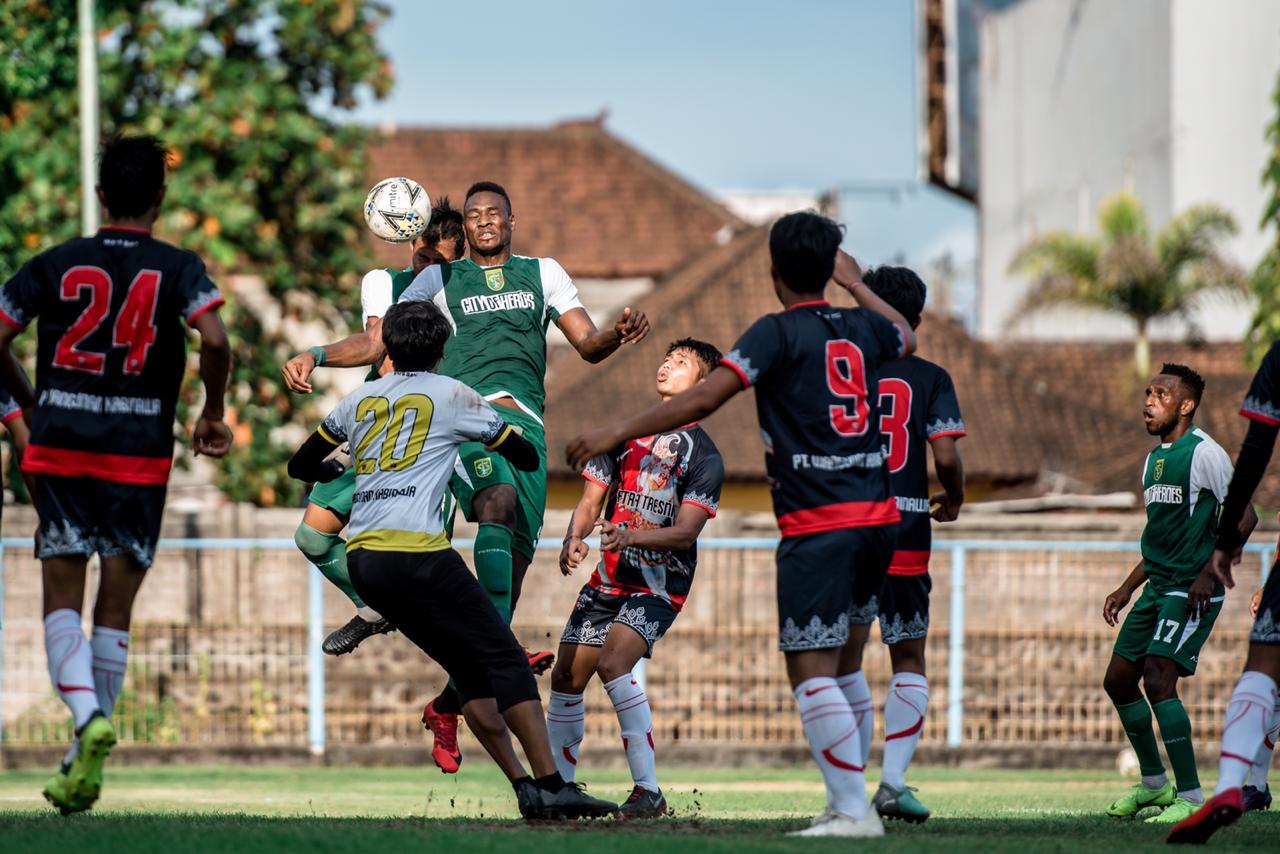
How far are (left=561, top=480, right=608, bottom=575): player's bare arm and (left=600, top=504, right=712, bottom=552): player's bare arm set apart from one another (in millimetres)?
118

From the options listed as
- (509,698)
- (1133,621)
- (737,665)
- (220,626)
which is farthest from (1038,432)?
(509,698)

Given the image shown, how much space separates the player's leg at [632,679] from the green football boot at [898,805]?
1258 millimetres

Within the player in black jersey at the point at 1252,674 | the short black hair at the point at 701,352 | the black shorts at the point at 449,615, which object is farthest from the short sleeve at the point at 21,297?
the player in black jersey at the point at 1252,674

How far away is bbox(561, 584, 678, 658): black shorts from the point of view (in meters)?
9.95

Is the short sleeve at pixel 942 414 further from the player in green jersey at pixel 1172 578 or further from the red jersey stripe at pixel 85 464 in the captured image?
the red jersey stripe at pixel 85 464

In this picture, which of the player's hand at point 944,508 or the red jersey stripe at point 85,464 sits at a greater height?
the red jersey stripe at point 85,464

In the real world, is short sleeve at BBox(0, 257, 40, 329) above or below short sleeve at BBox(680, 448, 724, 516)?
above

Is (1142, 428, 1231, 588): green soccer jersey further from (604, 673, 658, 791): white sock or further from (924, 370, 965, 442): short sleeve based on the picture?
(604, 673, 658, 791): white sock

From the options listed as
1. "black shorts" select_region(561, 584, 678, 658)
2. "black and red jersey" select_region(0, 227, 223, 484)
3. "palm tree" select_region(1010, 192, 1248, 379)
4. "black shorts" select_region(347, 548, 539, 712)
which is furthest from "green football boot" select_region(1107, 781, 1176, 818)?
"palm tree" select_region(1010, 192, 1248, 379)

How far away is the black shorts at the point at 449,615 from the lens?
829 cm

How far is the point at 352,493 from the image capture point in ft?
34.4

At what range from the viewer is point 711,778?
17391mm

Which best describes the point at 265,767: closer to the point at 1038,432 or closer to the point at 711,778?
the point at 711,778

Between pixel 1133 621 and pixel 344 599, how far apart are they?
393 inches
